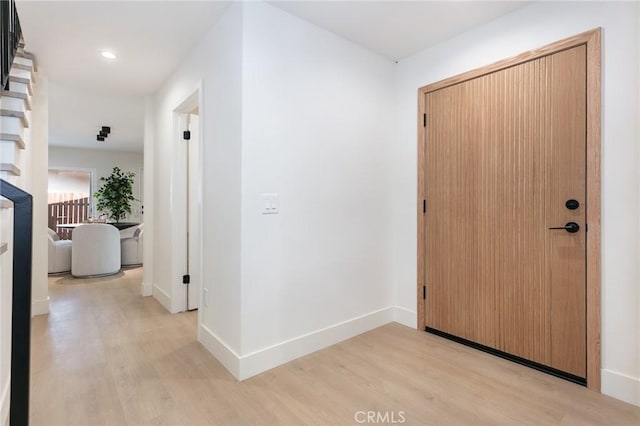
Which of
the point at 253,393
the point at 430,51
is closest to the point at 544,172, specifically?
the point at 430,51

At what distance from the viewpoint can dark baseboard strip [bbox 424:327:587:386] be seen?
6.71ft

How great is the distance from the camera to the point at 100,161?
8086 millimetres

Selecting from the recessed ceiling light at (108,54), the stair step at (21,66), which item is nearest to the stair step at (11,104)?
the stair step at (21,66)

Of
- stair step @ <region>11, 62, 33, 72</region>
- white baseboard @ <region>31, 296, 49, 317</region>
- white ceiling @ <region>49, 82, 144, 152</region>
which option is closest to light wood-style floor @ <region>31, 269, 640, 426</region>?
white baseboard @ <region>31, 296, 49, 317</region>

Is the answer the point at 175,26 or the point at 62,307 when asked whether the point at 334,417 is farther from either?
the point at 62,307

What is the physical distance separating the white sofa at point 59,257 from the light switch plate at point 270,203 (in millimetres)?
4754

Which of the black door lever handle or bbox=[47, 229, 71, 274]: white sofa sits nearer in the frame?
the black door lever handle

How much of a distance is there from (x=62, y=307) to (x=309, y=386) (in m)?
3.05

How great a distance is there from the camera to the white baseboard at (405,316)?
2918 mm

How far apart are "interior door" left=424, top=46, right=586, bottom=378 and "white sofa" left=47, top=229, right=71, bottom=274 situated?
17.9 ft

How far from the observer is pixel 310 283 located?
2475 mm

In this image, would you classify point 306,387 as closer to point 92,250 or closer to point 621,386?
point 621,386

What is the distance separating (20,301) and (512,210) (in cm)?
260

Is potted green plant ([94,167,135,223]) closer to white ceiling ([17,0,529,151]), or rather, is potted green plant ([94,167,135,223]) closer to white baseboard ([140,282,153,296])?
white baseboard ([140,282,153,296])
